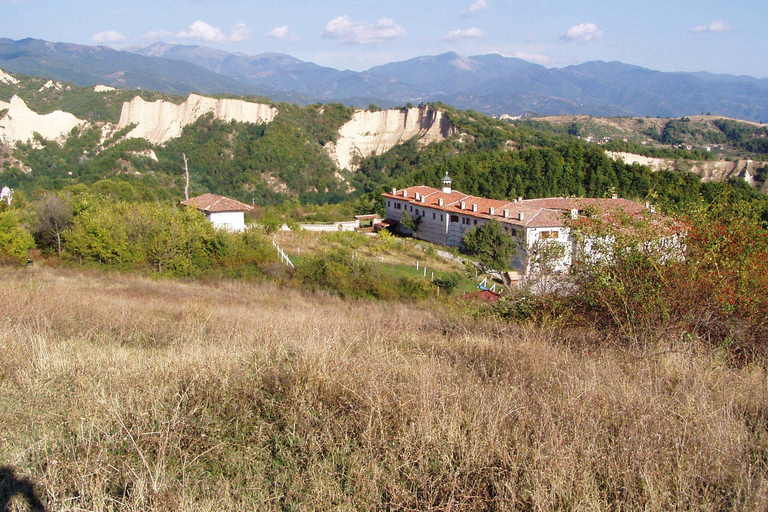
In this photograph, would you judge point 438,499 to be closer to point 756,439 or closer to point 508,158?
point 756,439

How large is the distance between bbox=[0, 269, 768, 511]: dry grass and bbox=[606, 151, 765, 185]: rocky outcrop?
2519 inches

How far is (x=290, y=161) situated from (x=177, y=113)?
1845cm

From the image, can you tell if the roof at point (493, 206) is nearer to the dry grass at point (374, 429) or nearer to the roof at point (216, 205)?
the roof at point (216, 205)

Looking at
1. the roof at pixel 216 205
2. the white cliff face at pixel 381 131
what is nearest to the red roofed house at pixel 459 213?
the roof at pixel 216 205

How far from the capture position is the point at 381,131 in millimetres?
81125

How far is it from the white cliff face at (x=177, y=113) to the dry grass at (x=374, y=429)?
6901cm

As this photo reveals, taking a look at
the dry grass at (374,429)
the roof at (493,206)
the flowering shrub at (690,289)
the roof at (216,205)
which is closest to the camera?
the dry grass at (374,429)

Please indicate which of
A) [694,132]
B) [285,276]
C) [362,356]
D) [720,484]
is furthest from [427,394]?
[694,132]

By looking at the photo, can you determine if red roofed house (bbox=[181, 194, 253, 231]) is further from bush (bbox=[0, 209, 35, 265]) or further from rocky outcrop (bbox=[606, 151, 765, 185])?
rocky outcrop (bbox=[606, 151, 765, 185])

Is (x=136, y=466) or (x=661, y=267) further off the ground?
(x=661, y=267)

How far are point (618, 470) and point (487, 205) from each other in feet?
121

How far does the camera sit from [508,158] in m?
57.2

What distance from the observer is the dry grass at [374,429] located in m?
2.61

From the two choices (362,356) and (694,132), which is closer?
(362,356)
